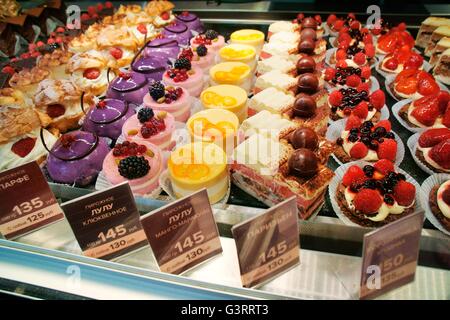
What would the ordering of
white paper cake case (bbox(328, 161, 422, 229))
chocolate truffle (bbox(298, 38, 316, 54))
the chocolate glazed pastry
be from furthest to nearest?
chocolate truffle (bbox(298, 38, 316, 54))
white paper cake case (bbox(328, 161, 422, 229))
the chocolate glazed pastry

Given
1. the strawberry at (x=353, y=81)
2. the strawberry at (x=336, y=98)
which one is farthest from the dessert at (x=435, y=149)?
the strawberry at (x=353, y=81)

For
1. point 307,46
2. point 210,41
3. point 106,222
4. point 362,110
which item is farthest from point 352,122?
point 106,222

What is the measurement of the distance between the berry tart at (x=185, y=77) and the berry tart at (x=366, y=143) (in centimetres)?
143

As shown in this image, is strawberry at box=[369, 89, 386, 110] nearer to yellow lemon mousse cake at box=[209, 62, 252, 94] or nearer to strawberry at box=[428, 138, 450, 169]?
strawberry at box=[428, 138, 450, 169]

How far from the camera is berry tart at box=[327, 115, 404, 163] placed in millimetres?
2744

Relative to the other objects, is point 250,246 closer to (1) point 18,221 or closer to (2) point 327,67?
(1) point 18,221

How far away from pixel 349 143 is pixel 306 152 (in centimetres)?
79

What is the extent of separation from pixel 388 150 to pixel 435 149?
0.32 meters

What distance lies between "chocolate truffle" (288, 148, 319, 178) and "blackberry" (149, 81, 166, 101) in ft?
4.66

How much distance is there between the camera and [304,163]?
2271mm

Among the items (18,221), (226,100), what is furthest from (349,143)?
(18,221)

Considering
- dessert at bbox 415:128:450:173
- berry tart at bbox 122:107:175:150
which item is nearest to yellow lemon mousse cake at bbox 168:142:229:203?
berry tart at bbox 122:107:175:150

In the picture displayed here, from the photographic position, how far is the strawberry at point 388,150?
2.72 m

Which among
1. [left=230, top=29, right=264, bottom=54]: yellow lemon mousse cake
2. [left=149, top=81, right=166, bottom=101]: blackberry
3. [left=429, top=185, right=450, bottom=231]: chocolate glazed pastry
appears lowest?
[left=429, top=185, right=450, bottom=231]: chocolate glazed pastry
